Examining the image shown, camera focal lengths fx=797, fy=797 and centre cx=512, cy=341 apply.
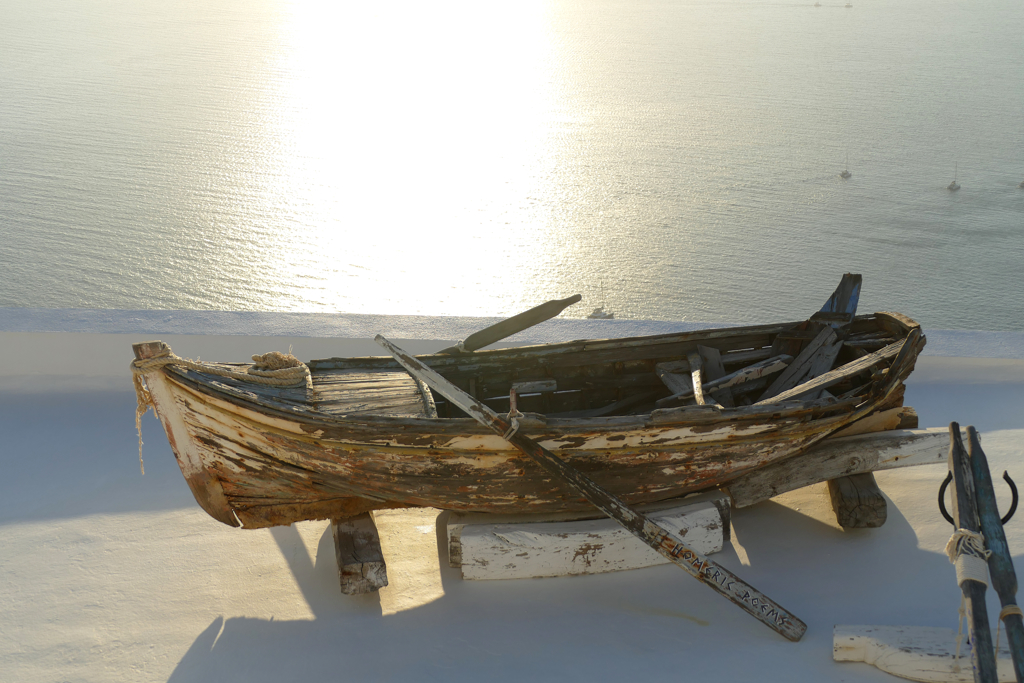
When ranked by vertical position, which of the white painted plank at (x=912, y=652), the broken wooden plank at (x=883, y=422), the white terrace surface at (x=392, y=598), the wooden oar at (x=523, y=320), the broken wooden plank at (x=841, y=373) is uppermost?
the wooden oar at (x=523, y=320)

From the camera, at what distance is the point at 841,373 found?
3.25m

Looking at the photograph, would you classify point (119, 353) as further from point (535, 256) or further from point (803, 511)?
point (535, 256)

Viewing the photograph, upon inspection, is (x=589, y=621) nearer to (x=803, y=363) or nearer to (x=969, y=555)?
(x=969, y=555)

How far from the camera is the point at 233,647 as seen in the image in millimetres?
2768

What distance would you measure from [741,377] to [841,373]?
432 millimetres

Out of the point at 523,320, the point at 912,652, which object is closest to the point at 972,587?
the point at 912,652

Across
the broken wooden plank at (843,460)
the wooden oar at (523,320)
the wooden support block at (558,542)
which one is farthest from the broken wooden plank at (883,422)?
the wooden oar at (523,320)

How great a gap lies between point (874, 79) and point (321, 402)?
51.6 feet

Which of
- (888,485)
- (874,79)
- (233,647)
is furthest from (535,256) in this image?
(874,79)

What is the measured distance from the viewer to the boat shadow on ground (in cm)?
264

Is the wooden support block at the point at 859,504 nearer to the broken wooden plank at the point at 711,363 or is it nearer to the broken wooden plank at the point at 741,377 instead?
the broken wooden plank at the point at 741,377

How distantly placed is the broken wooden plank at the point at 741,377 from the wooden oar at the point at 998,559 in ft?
3.86

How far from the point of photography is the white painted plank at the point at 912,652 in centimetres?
246

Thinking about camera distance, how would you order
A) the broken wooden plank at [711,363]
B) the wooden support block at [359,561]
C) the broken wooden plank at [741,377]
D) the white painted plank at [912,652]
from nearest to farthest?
the white painted plank at [912,652], the wooden support block at [359,561], the broken wooden plank at [741,377], the broken wooden plank at [711,363]
